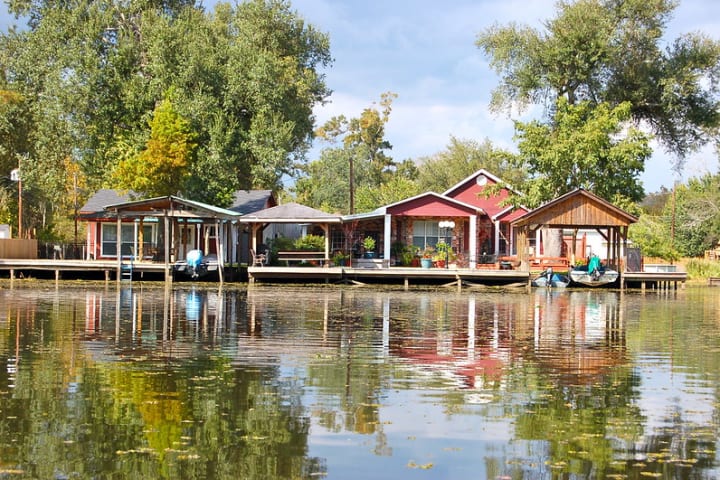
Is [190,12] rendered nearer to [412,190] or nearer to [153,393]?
[412,190]

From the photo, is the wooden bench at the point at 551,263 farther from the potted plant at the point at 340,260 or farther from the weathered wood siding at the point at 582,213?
the potted plant at the point at 340,260

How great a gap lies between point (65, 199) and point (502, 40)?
36910 millimetres

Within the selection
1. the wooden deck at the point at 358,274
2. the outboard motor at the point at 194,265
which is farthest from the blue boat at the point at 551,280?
the outboard motor at the point at 194,265

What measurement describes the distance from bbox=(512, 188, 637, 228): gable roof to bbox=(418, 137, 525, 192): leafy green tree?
143 feet

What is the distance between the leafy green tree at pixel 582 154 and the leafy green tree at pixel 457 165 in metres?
36.6

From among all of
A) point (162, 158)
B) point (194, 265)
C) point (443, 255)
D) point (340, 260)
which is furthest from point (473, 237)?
point (162, 158)

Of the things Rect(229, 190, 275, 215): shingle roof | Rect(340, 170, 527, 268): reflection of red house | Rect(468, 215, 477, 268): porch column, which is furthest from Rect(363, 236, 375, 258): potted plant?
Rect(229, 190, 275, 215): shingle roof

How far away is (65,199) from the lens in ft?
238

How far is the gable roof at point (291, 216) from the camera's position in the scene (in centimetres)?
4612

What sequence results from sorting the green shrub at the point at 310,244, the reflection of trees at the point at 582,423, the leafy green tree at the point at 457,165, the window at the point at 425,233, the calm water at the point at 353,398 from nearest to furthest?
1. the calm water at the point at 353,398
2. the reflection of trees at the point at 582,423
3. the green shrub at the point at 310,244
4. the window at the point at 425,233
5. the leafy green tree at the point at 457,165

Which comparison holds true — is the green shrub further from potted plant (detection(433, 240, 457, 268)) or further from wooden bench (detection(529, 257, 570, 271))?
wooden bench (detection(529, 257, 570, 271))

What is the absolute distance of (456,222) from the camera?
53.0 m

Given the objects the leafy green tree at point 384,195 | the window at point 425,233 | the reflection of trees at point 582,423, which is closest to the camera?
the reflection of trees at point 582,423

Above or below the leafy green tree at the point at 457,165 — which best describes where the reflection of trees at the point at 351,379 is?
below
